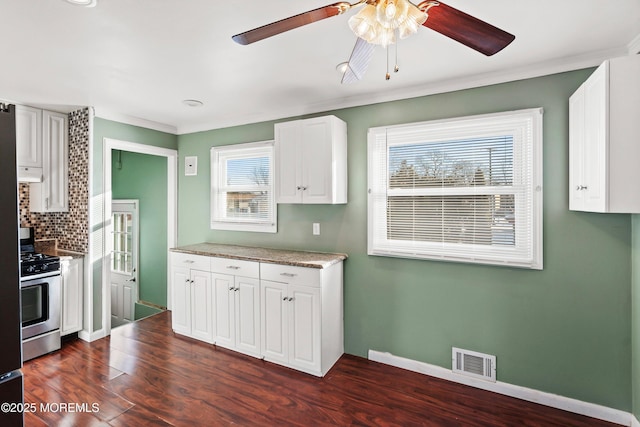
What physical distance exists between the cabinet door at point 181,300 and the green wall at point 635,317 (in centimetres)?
364

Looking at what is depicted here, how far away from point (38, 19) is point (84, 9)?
12.7 inches

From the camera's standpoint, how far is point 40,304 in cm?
299

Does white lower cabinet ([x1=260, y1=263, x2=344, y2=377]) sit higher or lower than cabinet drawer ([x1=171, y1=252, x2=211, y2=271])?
lower

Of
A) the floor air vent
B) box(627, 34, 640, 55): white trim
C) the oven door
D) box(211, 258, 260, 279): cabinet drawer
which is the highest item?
box(627, 34, 640, 55): white trim

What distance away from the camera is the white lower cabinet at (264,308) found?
8.73 feet

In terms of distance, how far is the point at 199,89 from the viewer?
9.12 ft

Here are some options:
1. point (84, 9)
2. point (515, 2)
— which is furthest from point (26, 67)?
point (515, 2)

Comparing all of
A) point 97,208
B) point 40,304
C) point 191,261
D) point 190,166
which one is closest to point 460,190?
point 191,261

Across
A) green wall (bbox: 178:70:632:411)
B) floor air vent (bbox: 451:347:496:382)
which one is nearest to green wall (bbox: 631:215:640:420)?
green wall (bbox: 178:70:632:411)

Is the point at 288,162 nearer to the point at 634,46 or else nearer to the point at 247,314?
the point at 247,314

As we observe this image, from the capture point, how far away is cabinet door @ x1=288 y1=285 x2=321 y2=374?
8.64ft

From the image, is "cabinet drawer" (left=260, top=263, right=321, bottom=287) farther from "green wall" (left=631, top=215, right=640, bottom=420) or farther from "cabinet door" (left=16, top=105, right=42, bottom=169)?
"cabinet door" (left=16, top=105, right=42, bottom=169)

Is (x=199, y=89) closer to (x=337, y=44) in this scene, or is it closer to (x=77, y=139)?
(x=337, y=44)

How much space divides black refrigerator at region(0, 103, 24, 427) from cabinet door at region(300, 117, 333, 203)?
1970 millimetres
